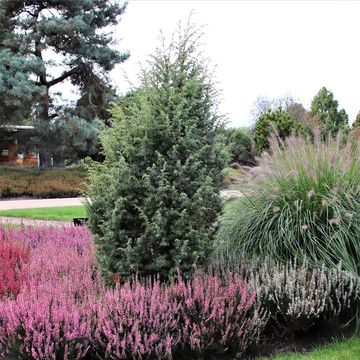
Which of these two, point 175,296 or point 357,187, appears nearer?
point 175,296

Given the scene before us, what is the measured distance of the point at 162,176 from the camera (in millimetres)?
3770

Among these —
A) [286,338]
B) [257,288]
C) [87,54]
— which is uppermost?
[87,54]

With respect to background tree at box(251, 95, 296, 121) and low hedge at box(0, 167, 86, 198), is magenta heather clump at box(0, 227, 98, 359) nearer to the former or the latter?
low hedge at box(0, 167, 86, 198)

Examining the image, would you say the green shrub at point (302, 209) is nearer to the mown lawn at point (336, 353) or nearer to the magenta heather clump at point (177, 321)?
the mown lawn at point (336, 353)

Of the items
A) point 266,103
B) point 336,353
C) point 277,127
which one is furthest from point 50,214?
point 266,103

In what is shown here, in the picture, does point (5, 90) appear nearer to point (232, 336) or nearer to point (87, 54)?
point (87, 54)

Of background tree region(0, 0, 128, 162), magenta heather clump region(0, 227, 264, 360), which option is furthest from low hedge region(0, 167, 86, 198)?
magenta heather clump region(0, 227, 264, 360)

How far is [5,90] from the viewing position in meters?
17.5

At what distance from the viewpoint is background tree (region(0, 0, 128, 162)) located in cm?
1892

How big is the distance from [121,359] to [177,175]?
144 centimetres

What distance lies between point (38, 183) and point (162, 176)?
53.7ft

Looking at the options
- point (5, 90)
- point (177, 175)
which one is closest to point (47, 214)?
point (5, 90)

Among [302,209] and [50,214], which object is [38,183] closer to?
[50,214]

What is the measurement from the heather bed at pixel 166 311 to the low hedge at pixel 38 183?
14.2 metres
